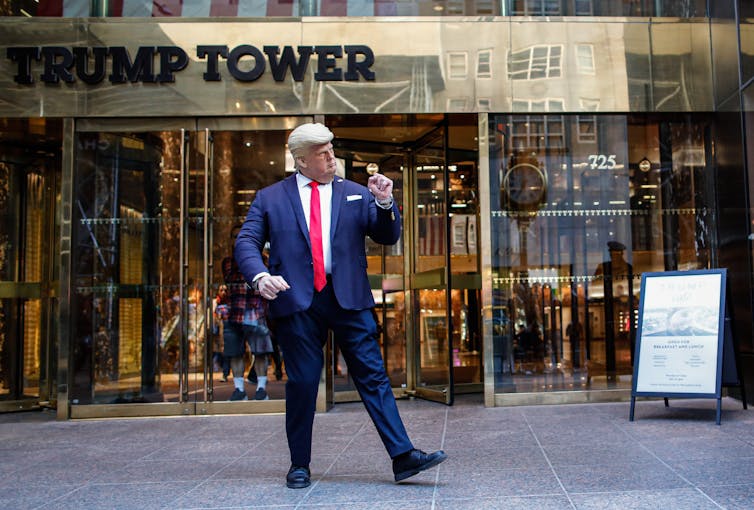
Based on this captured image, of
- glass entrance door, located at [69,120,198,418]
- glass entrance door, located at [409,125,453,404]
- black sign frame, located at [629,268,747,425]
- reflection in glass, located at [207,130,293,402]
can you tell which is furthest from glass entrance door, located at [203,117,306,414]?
black sign frame, located at [629,268,747,425]

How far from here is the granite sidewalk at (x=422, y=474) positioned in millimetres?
3684

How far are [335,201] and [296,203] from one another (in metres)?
0.21

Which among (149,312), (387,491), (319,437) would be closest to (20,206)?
(149,312)

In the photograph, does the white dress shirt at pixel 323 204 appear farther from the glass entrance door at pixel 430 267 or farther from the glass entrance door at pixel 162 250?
the glass entrance door at pixel 430 267

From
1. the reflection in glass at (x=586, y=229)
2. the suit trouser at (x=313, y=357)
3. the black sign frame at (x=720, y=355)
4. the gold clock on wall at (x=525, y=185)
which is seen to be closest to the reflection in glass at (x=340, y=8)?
the reflection in glass at (x=586, y=229)

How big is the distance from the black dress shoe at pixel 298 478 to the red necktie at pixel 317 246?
933mm

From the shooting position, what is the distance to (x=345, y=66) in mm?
7414

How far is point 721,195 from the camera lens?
752cm

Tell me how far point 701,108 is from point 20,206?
23.2 feet

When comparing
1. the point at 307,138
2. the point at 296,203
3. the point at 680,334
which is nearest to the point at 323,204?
the point at 296,203

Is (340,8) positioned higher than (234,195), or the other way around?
(340,8)

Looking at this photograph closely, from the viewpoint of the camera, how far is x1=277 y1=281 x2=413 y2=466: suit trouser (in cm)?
411

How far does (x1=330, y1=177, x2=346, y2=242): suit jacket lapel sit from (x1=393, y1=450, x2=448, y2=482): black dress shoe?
1.19 m

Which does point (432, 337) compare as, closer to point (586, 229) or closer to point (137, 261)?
point (586, 229)
